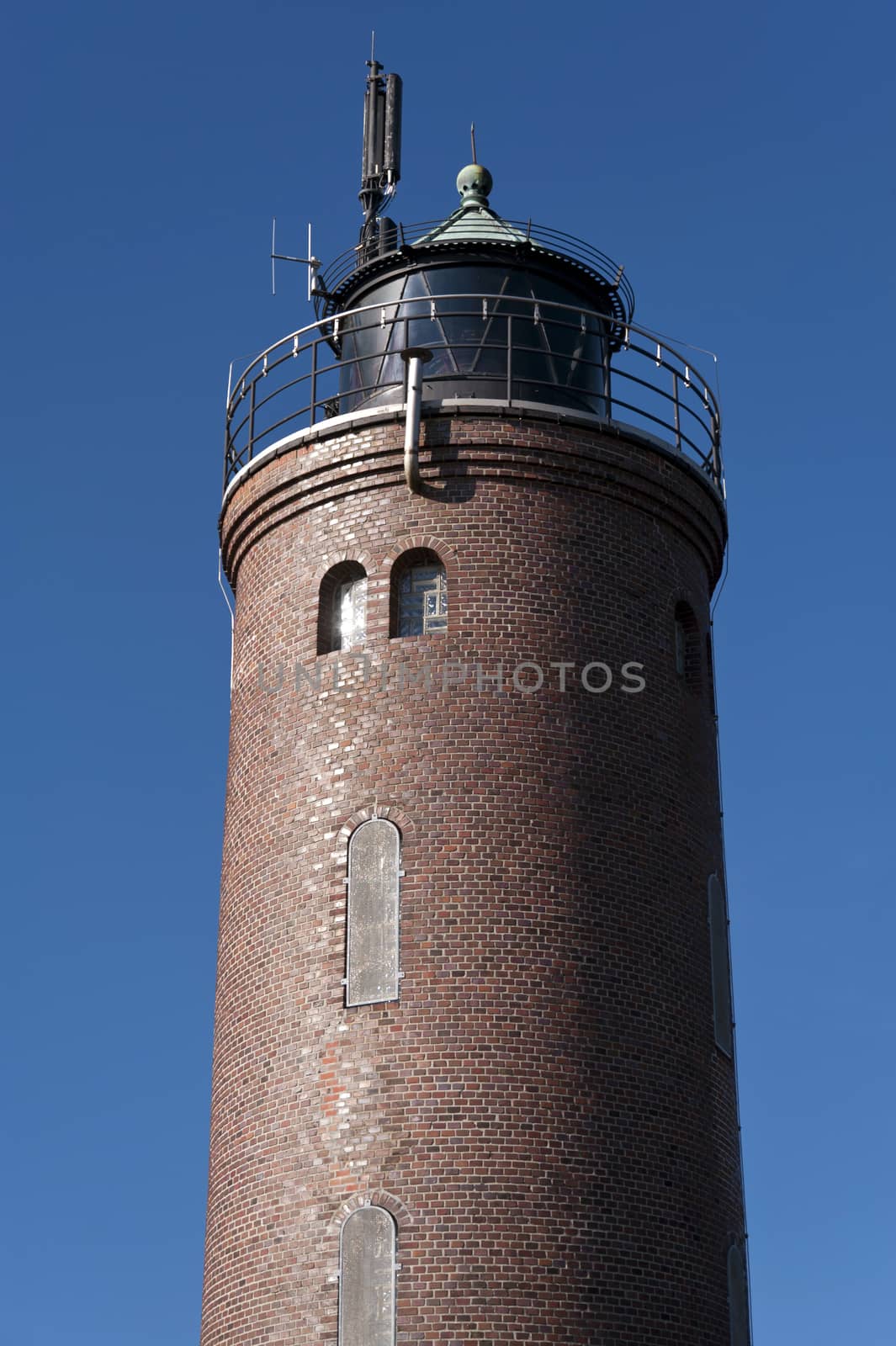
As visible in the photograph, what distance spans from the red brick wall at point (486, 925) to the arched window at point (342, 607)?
203mm

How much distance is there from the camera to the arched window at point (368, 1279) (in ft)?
68.6

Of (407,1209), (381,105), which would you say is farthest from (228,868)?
(381,105)

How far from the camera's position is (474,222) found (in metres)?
26.9

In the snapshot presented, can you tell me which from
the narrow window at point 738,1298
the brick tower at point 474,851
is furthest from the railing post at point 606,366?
the narrow window at point 738,1298

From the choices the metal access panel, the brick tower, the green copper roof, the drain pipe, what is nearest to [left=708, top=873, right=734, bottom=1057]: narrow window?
the brick tower

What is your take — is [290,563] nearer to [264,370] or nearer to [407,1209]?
[264,370]

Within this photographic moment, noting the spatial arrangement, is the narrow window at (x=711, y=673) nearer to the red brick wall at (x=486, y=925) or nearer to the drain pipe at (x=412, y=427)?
the red brick wall at (x=486, y=925)

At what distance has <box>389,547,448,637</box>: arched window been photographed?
24172 mm

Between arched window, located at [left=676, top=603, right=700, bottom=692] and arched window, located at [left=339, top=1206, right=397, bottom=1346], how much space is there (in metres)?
8.13

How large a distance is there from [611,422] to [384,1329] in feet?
36.4

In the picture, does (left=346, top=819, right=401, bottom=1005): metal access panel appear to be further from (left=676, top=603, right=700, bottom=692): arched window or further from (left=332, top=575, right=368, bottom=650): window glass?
(left=676, top=603, right=700, bottom=692): arched window

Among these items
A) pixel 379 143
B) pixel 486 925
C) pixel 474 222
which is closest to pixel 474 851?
pixel 486 925

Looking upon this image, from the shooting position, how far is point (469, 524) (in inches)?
953

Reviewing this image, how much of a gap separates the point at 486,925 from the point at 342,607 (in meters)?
4.75
